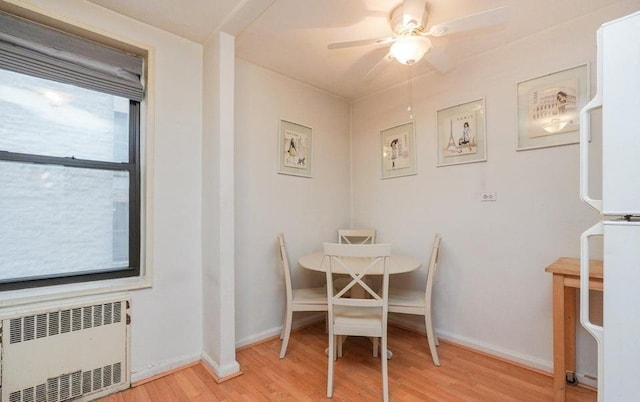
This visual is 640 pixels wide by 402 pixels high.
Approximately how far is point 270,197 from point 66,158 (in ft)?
4.75

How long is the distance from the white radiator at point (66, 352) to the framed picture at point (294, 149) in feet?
5.46

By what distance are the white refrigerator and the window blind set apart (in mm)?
2521

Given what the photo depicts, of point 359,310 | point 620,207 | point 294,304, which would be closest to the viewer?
point 620,207

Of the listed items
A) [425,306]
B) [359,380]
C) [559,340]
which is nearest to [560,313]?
[559,340]

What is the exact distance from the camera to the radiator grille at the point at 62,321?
1505 millimetres

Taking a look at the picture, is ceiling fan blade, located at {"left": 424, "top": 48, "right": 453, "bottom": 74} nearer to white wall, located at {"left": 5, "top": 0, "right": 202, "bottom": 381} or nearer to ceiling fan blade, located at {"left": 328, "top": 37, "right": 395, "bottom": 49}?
ceiling fan blade, located at {"left": 328, "top": 37, "right": 395, "bottom": 49}

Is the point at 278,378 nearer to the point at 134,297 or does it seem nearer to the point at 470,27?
the point at 134,297

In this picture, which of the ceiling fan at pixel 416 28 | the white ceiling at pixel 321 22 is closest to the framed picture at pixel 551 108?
the white ceiling at pixel 321 22

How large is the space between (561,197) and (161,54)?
3.00 m

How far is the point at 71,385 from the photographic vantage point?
1.63 meters

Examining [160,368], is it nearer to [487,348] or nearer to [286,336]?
[286,336]

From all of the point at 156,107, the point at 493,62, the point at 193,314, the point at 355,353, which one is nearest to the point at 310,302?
the point at 355,353

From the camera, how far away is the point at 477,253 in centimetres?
233

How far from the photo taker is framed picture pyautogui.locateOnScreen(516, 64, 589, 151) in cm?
189
